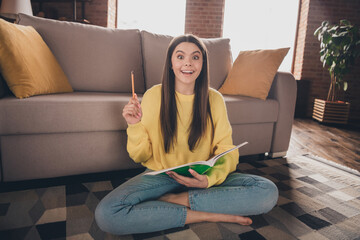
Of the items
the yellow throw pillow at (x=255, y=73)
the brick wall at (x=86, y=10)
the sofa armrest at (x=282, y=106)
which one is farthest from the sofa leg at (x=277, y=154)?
the brick wall at (x=86, y=10)

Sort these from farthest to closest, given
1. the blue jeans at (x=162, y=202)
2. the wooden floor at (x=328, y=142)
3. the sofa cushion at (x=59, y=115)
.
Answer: the wooden floor at (x=328, y=142) → the sofa cushion at (x=59, y=115) → the blue jeans at (x=162, y=202)

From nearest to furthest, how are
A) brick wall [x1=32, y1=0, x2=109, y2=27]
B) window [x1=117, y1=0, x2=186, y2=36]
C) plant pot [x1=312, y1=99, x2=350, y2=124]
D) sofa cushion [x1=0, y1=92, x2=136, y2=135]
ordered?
sofa cushion [x1=0, y1=92, x2=136, y2=135], plant pot [x1=312, y1=99, x2=350, y2=124], brick wall [x1=32, y1=0, x2=109, y2=27], window [x1=117, y1=0, x2=186, y2=36]

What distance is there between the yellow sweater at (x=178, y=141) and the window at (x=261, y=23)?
11.9 feet

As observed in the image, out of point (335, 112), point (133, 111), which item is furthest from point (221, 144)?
point (335, 112)

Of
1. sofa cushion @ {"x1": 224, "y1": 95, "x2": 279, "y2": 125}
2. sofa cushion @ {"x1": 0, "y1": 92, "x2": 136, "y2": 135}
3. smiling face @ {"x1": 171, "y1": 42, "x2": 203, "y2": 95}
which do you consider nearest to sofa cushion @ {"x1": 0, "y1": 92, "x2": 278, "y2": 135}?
sofa cushion @ {"x1": 0, "y1": 92, "x2": 136, "y2": 135}

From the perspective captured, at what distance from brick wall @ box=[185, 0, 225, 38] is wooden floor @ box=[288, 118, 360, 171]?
6.87ft

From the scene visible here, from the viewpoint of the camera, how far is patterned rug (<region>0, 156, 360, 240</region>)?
0.91m

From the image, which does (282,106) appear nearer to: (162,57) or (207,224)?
(162,57)

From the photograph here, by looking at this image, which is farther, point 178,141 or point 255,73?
point 255,73

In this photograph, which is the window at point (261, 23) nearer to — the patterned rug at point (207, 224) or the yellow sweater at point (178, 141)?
the patterned rug at point (207, 224)

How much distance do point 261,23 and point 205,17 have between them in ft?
3.47

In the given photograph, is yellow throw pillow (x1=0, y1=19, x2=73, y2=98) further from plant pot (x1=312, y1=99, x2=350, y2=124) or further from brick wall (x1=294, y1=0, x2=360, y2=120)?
brick wall (x1=294, y1=0, x2=360, y2=120)

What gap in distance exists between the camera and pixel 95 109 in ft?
4.19

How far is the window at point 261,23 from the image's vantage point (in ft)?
14.4
